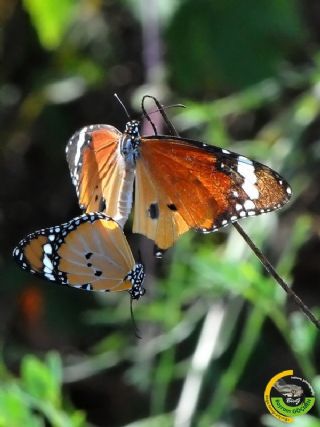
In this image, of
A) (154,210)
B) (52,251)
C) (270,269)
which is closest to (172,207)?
(154,210)

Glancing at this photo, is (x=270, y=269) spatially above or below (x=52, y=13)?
below

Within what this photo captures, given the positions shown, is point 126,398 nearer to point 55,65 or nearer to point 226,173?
point 55,65

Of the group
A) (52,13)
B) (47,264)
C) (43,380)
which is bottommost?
(43,380)

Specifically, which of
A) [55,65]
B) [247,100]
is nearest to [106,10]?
[55,65]

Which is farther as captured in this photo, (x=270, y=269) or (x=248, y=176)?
(x=248, y=176)

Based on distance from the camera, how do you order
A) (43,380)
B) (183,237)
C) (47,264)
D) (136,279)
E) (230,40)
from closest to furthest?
(136,279), (47,264), (43,380), (183,237), (230,40)

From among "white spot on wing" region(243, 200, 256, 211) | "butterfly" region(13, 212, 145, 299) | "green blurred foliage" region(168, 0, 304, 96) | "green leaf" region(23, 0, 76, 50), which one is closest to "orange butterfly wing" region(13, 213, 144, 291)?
"butterfly" region(13, 212, 145, 299)

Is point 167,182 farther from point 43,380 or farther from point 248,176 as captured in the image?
point 43,380

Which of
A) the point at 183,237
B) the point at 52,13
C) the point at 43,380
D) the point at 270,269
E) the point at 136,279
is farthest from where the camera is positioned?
the point at 52,13
